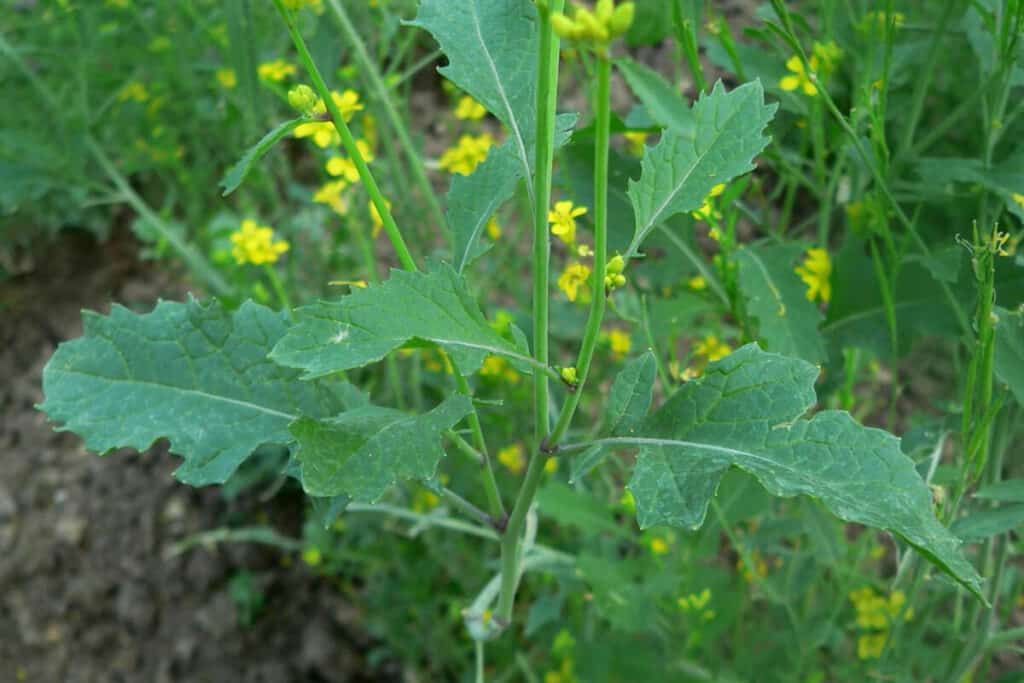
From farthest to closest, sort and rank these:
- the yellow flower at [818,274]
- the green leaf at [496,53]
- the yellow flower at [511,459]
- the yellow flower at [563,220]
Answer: the yellow flower at [511,459] < the yellow flower at [818,274] < the yellow flower at [563,220] < the green leaf at [496,53]

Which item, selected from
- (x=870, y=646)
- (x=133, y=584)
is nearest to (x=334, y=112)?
(x=870, y=646)

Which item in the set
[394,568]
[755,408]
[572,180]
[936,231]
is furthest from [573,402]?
[394,568]

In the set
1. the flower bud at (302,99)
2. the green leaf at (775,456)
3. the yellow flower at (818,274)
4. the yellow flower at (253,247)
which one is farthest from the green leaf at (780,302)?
the yellow flower at (253,247)

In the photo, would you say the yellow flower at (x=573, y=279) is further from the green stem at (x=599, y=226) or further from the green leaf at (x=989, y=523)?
the green leaf at (x=989, y=523)

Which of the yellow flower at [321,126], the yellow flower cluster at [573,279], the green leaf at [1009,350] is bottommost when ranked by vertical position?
the green leaf at [1009,350]

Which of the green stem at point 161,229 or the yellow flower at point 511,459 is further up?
the green stem at point 161,229

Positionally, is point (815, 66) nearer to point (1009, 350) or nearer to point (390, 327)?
point (1009, 350)
